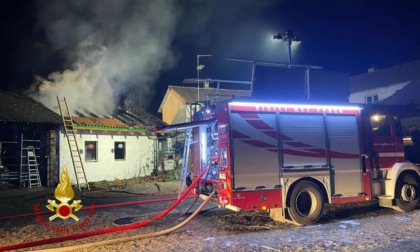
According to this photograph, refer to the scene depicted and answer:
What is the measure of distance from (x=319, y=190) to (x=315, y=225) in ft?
2.62

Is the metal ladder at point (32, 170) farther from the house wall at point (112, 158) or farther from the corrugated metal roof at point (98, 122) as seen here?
the corrugated metal roof at point (98, 122)

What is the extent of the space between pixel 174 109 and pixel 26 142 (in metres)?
16.5

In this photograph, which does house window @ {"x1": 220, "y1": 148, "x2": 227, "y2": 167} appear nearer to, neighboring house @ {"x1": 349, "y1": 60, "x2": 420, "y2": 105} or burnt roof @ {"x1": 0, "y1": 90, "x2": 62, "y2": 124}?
burnt roof @ {"x1": 0, "y1": 90, "x2": 62, "y2": 124}

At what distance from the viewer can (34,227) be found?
7434 mm

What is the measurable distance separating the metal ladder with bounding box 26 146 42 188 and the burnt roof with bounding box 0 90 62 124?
1.47 m

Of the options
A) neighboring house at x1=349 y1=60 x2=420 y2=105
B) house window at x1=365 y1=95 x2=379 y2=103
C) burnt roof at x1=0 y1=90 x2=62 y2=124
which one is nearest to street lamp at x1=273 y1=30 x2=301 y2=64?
burnt roof at x1=0 y1=90 x2=62 y2=124

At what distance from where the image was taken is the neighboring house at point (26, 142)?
1467cm

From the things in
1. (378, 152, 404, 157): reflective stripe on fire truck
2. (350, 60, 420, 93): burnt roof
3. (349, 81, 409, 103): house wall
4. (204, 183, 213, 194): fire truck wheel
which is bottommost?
(204, 183, 213, 194): fire truck wheel

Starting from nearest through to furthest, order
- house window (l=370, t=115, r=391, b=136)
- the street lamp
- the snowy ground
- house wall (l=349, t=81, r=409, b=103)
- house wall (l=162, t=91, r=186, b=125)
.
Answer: the snowy ground
house window (l=370, t=115, r=391, b=136)
the street lamp
house wall (l=349, t=81, r=409, b=103)
house wall (l=162, t=91, r=186, b=125)

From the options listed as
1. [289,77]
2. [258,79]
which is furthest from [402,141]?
[258,79]

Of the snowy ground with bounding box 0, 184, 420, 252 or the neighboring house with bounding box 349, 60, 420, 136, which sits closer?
the snowy ground with bounding box 0, 184, 420, 252

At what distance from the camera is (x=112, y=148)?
17.0 m

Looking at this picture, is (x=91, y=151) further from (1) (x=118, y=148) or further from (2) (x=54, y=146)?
(2) (x=54, y=146)

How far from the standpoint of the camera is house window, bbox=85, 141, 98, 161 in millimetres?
16250
